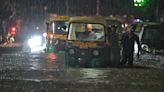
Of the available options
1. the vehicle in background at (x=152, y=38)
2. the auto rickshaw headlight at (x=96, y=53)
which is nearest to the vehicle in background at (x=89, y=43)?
the auto rickshaw headlight at (x=96, y=53)

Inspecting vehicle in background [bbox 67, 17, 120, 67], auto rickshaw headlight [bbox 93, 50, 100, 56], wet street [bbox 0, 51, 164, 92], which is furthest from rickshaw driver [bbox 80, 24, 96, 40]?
wet street [bbox 0, 51, 164, 92]

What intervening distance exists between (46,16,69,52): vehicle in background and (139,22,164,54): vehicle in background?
21.4 feet

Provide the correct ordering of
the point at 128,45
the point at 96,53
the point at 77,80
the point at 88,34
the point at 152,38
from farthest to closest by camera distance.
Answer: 1. the point at 152,38
2. the point at 128,45
3. the point at 88,34
4. the point at 96,53
5. the point at 77,80

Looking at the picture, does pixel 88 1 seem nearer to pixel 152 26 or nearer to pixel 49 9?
pixel 49 9

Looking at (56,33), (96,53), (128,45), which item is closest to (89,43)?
(96,53)

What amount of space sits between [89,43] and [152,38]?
12284 millimetres

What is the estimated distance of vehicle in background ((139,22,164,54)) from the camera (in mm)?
35156

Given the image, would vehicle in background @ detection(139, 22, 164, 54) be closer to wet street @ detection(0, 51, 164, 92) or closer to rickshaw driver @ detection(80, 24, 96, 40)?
rickshaw driver @ detection(80, 24, 96, 40)

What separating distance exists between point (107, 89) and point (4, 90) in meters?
3.05

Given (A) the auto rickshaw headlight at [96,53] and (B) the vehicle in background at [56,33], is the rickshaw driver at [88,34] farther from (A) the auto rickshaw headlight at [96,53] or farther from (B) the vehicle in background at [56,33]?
(B) the vehicle in background at [56,33]

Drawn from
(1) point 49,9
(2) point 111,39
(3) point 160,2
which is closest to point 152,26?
(2) point 111,39

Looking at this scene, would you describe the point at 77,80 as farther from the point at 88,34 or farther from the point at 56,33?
the point at 56,33

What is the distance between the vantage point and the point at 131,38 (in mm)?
24766

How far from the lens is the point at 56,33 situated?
31344 millimetres
